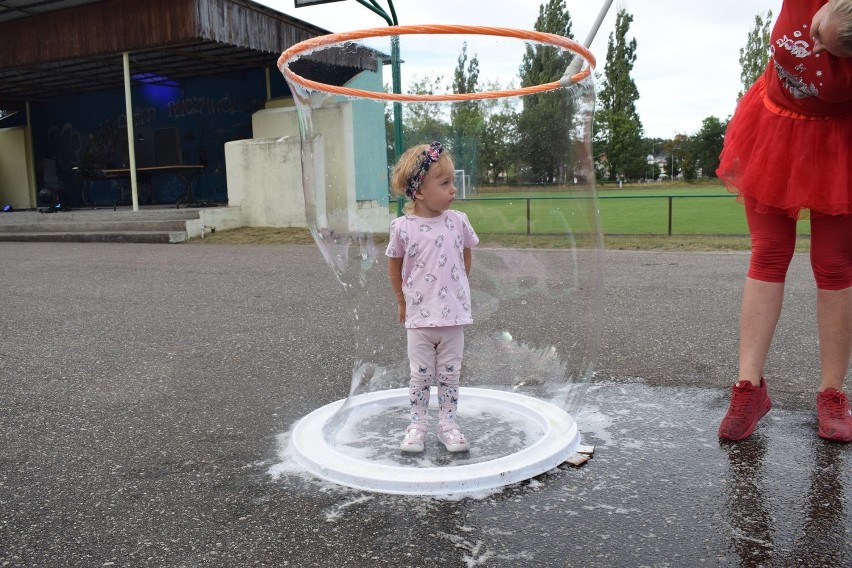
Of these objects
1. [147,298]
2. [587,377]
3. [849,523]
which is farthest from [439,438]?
[147,298]

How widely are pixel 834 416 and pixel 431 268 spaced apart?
148 centimetres

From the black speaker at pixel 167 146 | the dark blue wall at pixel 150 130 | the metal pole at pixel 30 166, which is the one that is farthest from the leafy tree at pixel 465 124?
the metal pole at pixel 30 166

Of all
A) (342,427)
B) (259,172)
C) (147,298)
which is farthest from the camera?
(259,172)

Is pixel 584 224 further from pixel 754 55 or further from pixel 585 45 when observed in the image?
pixel 754 55

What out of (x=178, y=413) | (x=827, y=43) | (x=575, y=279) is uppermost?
(x=827, y=43)

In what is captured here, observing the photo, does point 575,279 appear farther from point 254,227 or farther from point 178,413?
point 254,227

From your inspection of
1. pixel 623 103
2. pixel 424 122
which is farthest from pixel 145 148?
pixel 623 103

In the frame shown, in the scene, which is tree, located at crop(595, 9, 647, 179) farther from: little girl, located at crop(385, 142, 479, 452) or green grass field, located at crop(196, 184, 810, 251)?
little girl, located at crop(385, 142, 479, 452)

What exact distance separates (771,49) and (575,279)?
1.02 m

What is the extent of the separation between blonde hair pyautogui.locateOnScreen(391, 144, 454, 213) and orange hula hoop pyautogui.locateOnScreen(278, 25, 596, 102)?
0.88 ft

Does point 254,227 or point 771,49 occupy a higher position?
point 771,49

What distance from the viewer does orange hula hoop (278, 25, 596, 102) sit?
2207 millimetres

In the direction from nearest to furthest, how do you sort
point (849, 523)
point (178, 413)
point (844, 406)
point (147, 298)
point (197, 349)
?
point (849, 523) < point (844, 406) < point (178, 413) < point (197, 349) < point (147, 298)

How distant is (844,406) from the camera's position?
8.32ft
